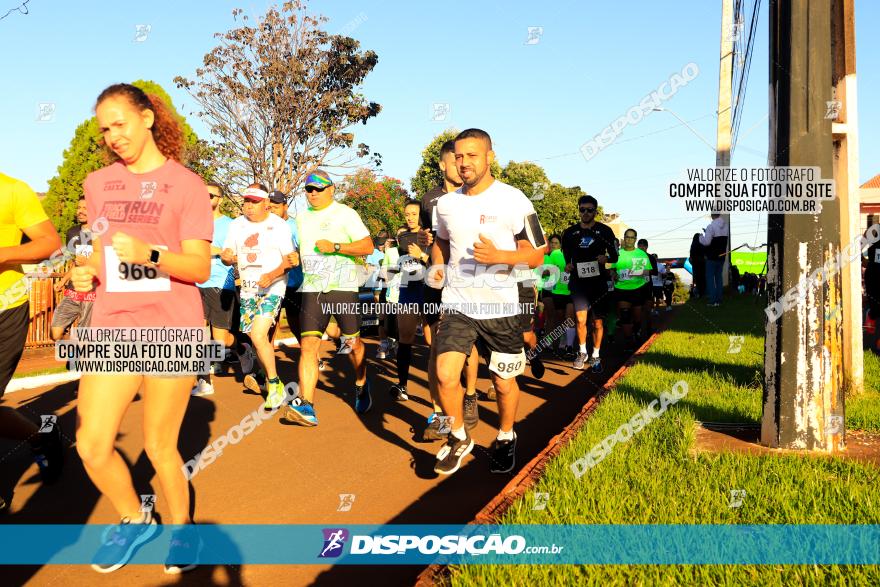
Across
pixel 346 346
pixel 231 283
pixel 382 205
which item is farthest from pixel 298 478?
pixel 382 205

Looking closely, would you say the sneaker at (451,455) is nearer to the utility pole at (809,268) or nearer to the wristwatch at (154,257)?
the utility pole at (809,268)

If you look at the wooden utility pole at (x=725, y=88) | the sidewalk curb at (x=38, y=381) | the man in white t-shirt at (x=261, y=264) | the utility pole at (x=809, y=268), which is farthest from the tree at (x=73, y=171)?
the utility pole at (x=809, y=268)

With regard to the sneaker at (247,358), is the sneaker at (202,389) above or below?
below

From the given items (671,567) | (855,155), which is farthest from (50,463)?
(855,155)

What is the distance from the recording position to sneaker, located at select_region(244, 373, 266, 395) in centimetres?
911

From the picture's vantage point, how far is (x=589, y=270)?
34.8ft

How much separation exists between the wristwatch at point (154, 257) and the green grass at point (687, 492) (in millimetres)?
1802

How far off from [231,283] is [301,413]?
2.89 meters

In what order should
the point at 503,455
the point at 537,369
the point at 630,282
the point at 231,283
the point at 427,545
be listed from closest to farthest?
the point at 427,545
the point at 503,455
the point at 231,283
the point at 537,369
the point at 630,282

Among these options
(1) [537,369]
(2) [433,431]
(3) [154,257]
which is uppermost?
(3) [154,257]

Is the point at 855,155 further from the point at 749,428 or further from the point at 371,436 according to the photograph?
the point at 371,436

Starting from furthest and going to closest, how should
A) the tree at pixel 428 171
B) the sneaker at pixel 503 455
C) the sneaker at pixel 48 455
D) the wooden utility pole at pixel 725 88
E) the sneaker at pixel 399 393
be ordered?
the tree at pixel 428 171 < the wooden utility pole at pixel 725 88 < the sneaker at pixel 399 393 < the sneaker at pixel 503 455 < the sneaker at pixel 48 455

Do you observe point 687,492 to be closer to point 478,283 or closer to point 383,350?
point 478,283

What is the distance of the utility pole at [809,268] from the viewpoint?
4863 millimetres
